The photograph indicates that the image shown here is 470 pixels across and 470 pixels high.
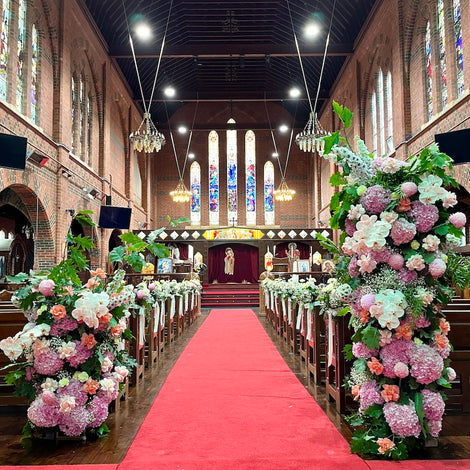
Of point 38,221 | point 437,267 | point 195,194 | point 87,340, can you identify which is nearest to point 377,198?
point 437,267

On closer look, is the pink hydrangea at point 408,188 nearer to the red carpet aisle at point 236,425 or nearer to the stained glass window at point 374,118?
the red carpet aisle at point 236,425

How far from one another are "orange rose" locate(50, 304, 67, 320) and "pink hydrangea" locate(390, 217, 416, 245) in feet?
6.97

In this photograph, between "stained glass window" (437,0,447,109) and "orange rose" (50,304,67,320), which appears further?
"stained glass window" (437,0,447,109)

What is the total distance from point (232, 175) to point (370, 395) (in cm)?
2277

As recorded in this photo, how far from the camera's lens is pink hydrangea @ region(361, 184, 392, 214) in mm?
2941

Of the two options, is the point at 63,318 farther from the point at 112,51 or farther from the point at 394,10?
the point at 112,51

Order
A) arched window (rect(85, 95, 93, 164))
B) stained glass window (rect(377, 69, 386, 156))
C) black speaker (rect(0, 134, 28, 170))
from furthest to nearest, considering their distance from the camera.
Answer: arched window (rect(85, 95, 93, 164)) → stained glass window (rect(377, 69, 386, 156)) → black speaker (rect(0, 134, 28, 170))

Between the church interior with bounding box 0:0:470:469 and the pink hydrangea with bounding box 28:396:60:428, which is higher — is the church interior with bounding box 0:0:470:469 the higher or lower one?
the higher one

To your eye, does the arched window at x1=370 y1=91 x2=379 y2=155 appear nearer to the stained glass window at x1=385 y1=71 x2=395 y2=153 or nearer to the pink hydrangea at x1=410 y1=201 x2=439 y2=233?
the stained glass window at x1=385 y1=71 x2=395 y2=153

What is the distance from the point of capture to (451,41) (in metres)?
9.83

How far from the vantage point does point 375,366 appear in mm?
2875

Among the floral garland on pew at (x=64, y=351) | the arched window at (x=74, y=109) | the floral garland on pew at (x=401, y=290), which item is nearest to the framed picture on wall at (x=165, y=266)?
the arched window at (x=74, y=109)

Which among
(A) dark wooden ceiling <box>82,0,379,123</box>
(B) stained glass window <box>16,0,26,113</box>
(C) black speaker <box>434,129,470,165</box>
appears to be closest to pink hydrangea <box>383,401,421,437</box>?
(C) black speaker <box>434,129,470,165</box>

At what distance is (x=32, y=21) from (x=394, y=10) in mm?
8801
